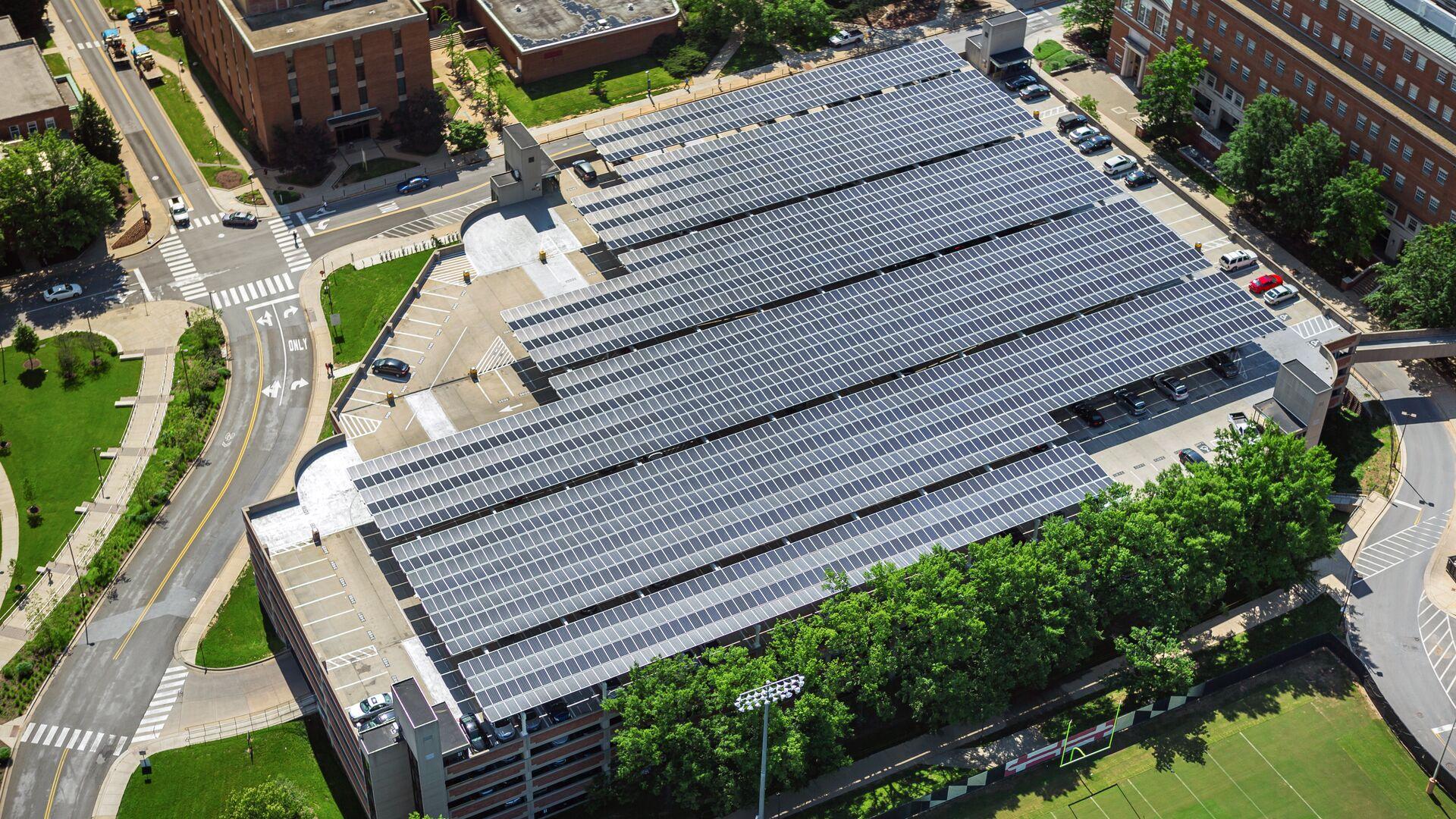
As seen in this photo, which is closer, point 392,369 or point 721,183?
point 392,369

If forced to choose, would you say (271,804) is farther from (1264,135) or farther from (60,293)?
(1264,135)

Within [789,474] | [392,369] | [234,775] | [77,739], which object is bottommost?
[234,775]

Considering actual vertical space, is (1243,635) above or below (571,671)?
below

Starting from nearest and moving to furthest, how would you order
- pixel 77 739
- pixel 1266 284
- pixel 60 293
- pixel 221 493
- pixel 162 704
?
pixel 77 739, pixel 162 704, pixel 221 493, pixel 1266 284, pixel 60 293

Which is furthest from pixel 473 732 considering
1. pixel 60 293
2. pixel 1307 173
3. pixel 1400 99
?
pixel 1400 99

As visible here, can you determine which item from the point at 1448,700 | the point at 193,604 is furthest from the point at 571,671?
the point at 1448,700

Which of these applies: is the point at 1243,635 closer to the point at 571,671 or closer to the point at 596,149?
the point at 571,671
